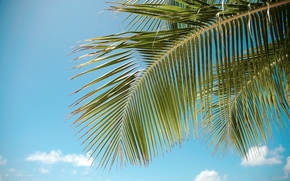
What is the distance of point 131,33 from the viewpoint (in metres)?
1.37

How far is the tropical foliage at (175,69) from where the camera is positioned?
1308 millimetres

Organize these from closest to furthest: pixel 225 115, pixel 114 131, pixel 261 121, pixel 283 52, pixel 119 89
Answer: pixel 283 52
pixel 119 89
pixel 114 131
pixel 261 121
pixel 225 115

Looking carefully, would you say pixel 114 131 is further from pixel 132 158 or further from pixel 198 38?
pixel 198 38

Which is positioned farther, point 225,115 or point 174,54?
point 225,115

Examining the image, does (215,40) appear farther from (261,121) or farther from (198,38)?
(261,121)

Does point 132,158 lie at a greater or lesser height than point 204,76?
lesser

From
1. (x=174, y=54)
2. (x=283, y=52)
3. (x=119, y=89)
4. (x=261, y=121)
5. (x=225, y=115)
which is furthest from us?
(x=225, y=115)

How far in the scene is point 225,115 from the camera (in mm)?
2846

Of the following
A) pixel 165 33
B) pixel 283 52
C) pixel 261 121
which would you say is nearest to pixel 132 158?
pixel 165 33

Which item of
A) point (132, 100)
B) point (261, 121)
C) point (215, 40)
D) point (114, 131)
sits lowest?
point (261, 121)

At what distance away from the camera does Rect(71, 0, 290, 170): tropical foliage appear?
131cm

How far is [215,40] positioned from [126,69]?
1.70 ft

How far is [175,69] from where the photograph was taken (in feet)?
4.86

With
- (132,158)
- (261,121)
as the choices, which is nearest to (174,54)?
(132,158)
